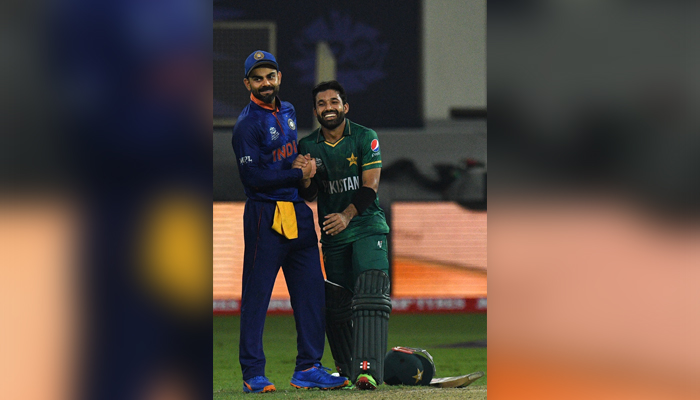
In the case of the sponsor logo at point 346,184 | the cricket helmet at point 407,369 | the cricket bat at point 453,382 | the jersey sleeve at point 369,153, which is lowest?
the cricket bat at point 453,382

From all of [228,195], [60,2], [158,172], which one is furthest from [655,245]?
[228,195]

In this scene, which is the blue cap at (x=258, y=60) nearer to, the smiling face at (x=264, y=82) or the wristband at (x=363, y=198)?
the smiling face at (x=264, y=82)

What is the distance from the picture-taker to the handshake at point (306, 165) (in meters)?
3.99

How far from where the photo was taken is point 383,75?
12375 millimetres

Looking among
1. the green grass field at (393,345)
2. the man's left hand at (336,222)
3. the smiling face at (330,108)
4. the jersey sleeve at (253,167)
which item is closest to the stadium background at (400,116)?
the green grass field at (393,345)

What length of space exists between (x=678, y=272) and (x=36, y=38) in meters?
1.37

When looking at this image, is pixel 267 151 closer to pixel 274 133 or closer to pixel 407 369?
pixel 274 133

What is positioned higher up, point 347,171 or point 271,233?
point 347,171

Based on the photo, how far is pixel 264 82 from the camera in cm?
405

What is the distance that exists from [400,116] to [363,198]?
841cm

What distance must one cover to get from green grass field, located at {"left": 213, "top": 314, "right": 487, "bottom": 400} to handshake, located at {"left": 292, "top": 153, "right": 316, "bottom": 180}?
1.13m

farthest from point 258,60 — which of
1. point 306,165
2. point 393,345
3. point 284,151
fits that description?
point 393,345

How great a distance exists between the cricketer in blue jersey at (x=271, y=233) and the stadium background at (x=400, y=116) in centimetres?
757

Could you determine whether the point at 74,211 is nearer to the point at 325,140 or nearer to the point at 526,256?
the point at 526,256
